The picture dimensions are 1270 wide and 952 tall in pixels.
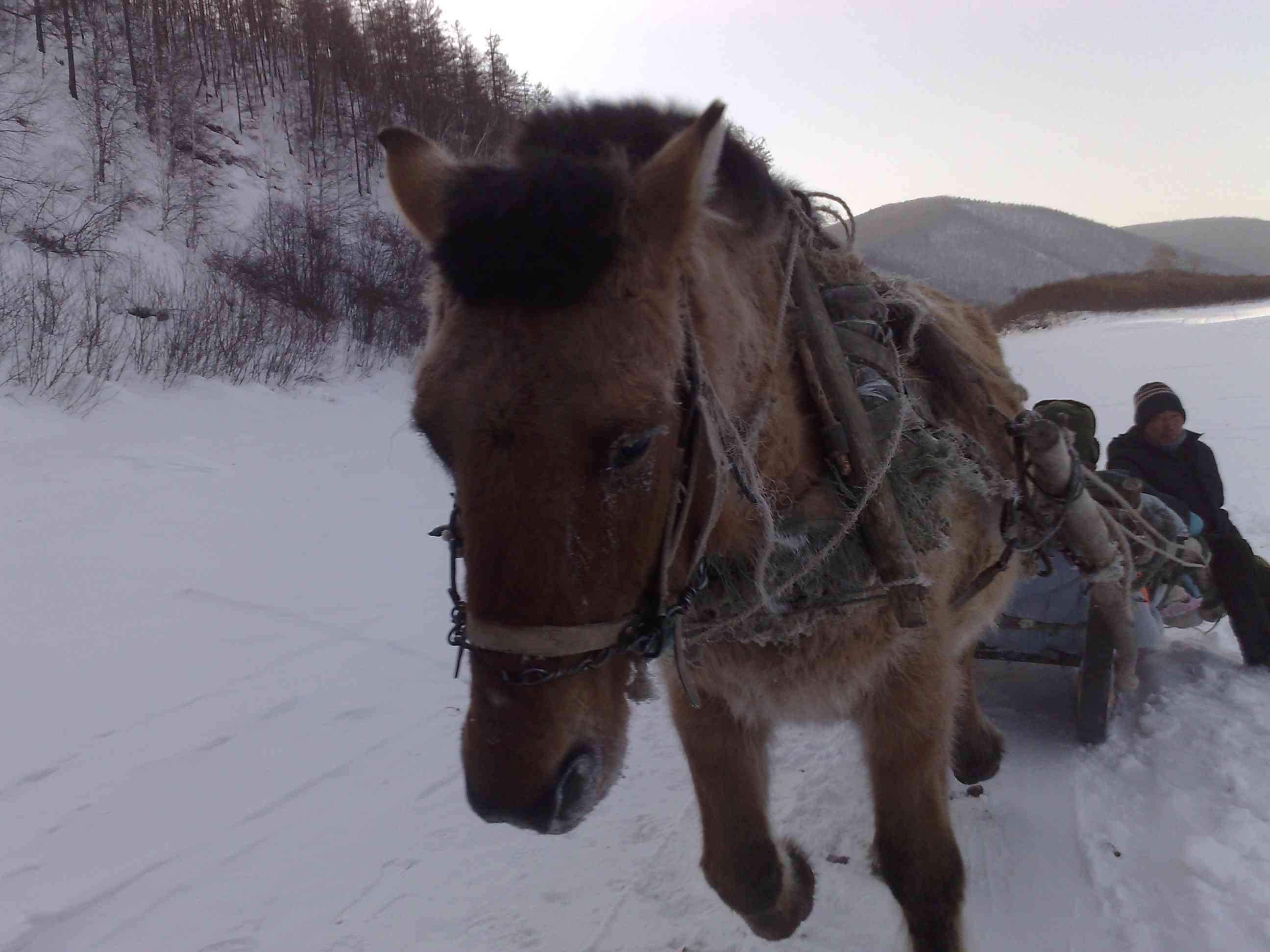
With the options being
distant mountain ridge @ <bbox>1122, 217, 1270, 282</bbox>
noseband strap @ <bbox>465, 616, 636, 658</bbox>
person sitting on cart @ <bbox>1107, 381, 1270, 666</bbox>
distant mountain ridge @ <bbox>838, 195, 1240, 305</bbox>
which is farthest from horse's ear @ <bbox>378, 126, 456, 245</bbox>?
distant mountain ridge @ <bbox>1122, 217, 1270, 282</bbox>

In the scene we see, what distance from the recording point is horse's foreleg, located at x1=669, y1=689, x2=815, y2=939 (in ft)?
8.43

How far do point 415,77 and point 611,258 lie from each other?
30574 millimetres

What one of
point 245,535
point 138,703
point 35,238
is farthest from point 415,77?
point 138,703

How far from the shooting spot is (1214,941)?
2.63 meters

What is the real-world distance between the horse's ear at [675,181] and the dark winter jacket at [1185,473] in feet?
14.1

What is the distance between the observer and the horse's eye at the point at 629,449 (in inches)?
59.2

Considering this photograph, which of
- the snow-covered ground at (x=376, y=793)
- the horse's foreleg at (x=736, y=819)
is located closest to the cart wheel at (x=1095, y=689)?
the snow-covered ground at (x=376, y=793)

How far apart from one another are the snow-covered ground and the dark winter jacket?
0.87 meters

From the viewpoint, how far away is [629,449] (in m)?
1.53

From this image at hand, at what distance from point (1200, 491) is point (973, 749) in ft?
8.29

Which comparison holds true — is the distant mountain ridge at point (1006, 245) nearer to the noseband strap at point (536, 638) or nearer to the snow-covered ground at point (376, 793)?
the snow-covered ground at point (376, 793)

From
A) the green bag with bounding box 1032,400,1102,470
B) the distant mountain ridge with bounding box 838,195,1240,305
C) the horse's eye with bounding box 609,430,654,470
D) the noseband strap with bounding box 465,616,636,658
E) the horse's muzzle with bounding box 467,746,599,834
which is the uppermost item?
the distant mountain ridge with bounding box 838,195,1240,305

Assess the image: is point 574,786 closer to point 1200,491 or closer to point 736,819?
point 736,819

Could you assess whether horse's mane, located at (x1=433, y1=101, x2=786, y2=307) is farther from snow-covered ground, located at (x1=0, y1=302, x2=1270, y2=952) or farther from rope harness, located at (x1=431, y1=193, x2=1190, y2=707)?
snow-covered ground, located at (x1=0, y1=302, x2=1270, y2=952)
